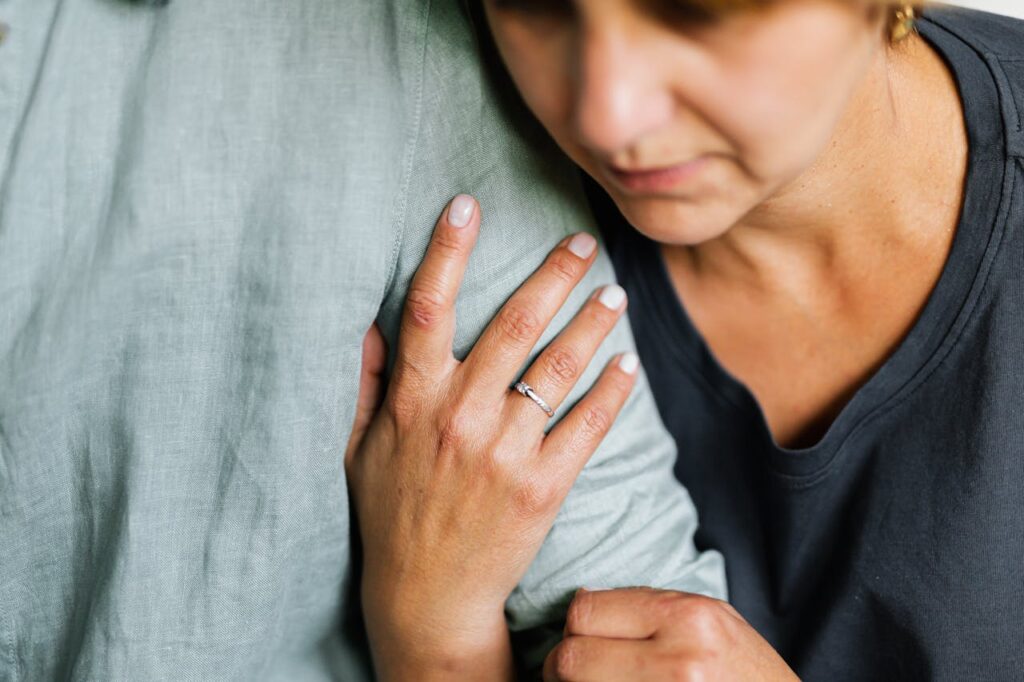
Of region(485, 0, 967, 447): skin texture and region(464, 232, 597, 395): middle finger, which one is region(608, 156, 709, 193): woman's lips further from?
region(464, 232, 597, 395): middle finger

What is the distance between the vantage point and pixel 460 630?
1.16 metres

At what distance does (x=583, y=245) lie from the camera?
1143 millimetres

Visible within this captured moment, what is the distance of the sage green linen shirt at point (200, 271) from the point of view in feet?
3.27

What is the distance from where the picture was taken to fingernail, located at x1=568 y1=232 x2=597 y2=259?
44.8 inches

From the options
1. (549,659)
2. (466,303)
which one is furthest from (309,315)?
(549,659)

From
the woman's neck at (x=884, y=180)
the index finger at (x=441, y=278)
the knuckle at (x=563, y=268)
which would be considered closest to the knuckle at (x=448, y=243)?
the index finger at (x=441, y=278)

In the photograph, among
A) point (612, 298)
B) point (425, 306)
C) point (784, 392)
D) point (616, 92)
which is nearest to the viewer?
point (616, 92)

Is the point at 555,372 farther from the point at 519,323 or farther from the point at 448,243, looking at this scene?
the point at 448,243

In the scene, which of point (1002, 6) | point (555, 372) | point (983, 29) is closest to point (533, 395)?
point (555, 372)

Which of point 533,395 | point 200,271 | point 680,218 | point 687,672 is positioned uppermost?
point 680,218

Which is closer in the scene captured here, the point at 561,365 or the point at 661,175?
the point at 661,175

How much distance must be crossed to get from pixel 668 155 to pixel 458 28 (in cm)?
27

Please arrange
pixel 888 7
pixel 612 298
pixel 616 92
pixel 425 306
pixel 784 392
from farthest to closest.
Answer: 1. pixel 784 392
2. pixel 612 298
3. pixel 425 306
4. pixel 888 7
5. pixel 616 92

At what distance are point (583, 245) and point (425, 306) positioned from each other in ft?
0.57
